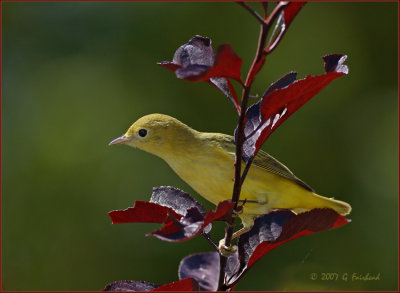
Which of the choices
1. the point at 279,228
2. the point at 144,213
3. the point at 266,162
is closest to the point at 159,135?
the point at 266,162

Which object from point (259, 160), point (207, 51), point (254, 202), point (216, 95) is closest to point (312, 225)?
point (207, 51)

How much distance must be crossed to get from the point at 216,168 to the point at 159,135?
1.03 feet

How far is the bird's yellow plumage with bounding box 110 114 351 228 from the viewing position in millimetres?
2145

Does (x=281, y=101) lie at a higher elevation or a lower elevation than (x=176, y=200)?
higher

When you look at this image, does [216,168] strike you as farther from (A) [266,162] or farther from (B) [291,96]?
(B) [291,96]

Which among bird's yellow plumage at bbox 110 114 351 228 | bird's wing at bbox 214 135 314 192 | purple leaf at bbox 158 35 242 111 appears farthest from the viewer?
bird's wing at bbox 214 135 314 192

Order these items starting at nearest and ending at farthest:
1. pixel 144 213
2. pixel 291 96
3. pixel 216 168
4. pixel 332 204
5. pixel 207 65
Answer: pixel 207 65
pixel 291 96
pixel 144 213
pixel 216 168
pixel 332 204

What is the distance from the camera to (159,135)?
2.35 m

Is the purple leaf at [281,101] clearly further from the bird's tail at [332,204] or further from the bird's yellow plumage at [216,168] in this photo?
the bird's tail at [332,204]

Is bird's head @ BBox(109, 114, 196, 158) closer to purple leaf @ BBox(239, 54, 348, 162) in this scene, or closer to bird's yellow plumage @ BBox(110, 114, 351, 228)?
bird's yellow plumage @ BBox(110, 114, 351, 228)

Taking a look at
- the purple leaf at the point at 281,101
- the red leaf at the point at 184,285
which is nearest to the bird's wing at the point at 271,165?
the purple leaf at the point at 281,101

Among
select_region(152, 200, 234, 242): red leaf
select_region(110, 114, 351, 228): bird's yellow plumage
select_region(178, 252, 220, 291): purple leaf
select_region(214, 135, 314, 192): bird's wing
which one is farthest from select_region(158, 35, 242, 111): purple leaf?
select_region(214, 135, 314, 192): bird's wing

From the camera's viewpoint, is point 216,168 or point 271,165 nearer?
point 216,168

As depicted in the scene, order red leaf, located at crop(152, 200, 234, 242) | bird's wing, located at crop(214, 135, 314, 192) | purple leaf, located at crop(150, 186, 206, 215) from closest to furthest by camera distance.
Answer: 1. red leaf, located at crop(152, 200, 234, 242)
2. purple leaf, located at crop(150, 186, 206, 215)
3. bird's wing, located at crop(214, 135, 314, 192)
